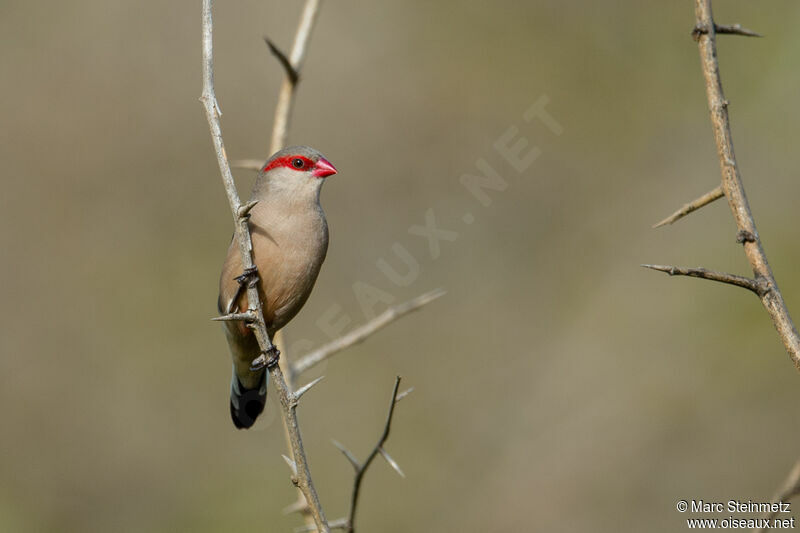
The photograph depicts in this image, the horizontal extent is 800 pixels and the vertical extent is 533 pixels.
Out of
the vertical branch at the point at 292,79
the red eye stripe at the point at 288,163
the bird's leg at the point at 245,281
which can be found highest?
the vertical branch at the point at 292,79

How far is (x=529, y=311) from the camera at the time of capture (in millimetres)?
8242

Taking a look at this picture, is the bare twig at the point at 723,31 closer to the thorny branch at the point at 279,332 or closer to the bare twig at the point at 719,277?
the bare twig at the point at 719,277

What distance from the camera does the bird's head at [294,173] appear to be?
15.1 ft

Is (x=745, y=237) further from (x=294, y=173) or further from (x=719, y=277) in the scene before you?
(x=294, y=173)

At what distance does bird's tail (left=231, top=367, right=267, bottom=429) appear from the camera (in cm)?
519

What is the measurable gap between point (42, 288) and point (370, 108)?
152 inches

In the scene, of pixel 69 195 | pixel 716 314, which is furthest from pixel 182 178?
pixel 716 314

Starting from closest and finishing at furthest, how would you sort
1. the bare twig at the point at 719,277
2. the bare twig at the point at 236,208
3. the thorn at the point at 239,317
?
the bare twig at the point at 719,277
the bare twig at the point at 236,208
the thorn at the point at 239,317

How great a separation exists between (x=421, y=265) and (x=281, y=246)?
435 centimetres

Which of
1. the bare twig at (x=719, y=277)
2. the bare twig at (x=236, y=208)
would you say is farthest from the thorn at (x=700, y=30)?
the bare twig at (x=236, y=208)

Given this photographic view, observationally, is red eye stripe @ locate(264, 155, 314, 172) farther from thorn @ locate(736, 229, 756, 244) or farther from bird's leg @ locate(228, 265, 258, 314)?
thorn @ locate(736, 229, 756, 244)

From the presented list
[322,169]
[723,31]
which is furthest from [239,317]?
[723,31]

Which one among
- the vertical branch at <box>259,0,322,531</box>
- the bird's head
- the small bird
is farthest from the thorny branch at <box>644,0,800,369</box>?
the bird's head

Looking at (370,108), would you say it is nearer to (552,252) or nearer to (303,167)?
(552,252)
